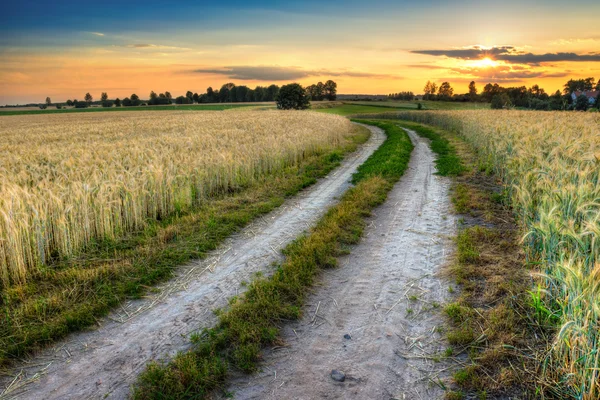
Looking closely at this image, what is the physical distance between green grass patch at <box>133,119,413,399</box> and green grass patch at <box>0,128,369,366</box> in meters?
1.76

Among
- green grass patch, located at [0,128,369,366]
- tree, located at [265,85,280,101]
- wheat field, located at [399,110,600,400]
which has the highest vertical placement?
tree, located at [265,85,280,101]

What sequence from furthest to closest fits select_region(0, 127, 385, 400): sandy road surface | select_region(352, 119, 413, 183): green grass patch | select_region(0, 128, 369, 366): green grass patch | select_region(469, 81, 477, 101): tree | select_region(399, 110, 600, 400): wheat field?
1. select_region(469, 81, 477, 101): tree
2. select_region(352, 119, 413, 183): green grass patch
3. select_region(0, 128, 369, 366): green grass patch
4. select_region(0, 127, 385, 400): sandy road surface
5. select_region(399, 110, 600, 400): wheat field

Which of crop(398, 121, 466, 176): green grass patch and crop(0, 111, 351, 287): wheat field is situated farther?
crop(398, 121, 466, 176): green grass patch

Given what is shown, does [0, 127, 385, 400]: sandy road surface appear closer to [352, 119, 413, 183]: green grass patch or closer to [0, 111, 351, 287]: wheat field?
[0, 111, 351, 287]: wheat field

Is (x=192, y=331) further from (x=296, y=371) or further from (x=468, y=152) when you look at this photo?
(x=468, y=152)

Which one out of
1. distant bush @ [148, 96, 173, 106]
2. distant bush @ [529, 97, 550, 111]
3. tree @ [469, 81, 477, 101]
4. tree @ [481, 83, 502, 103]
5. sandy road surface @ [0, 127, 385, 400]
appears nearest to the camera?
sandy road surface @ [0, 127, 385, 400]

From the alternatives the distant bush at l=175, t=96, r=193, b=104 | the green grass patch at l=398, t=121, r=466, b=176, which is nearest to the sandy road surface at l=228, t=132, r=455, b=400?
the green grass patch at l=398, t=121, r=466, b=176

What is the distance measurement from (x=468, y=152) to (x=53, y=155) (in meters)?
19.5

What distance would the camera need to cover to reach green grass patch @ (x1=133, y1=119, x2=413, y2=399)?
3.79 m

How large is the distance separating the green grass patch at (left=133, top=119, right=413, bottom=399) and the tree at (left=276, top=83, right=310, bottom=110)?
7181 centimetres

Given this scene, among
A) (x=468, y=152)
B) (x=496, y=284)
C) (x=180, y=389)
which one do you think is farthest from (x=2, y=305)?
(x=468, y=152)

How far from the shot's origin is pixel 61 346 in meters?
4.52

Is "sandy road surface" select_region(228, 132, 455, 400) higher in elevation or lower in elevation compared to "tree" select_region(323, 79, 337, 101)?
lower

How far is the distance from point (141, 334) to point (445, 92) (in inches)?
4957
